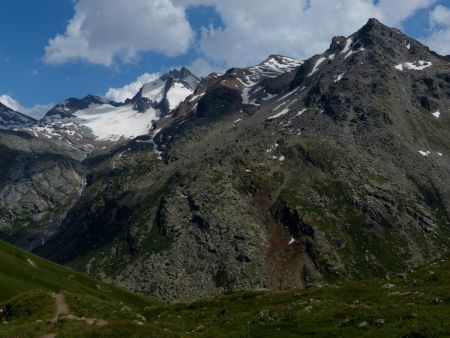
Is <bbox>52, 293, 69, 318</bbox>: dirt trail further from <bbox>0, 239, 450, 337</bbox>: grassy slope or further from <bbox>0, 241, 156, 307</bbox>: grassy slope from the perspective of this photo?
<bbox>0, 241, 156, 307</bbox>: grassy slope

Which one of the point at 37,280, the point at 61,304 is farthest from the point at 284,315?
the point at 37,280

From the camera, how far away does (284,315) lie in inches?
1629

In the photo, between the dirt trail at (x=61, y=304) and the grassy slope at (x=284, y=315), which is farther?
the dirt trail at (x=61, y=304)

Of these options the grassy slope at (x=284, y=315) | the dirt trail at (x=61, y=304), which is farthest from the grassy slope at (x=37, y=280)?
the dirt trail at (x=61, y=304)

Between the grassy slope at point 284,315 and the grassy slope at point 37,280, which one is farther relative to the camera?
the grassy slope at point 37,280

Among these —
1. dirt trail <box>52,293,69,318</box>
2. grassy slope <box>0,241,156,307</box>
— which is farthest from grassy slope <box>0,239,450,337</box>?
grassy slope <box>0,241,156,307</box>

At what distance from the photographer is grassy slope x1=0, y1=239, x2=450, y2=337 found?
1273 inches

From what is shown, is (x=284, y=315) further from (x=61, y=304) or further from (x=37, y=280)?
(x=37, y=280)

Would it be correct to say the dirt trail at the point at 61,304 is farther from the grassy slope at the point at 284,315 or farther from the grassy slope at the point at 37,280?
the grassy slope at the point at 37,280

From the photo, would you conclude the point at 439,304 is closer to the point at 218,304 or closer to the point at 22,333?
the point at 22,333

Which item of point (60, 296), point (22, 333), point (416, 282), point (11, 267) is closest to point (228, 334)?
point (22, 333)

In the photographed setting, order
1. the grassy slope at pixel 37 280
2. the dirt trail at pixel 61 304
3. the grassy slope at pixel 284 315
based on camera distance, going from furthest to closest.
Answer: the grassy slope at pixel 37 280 < the dirt trail at pixel 61 304 < the grassy slope at pixel 284 315

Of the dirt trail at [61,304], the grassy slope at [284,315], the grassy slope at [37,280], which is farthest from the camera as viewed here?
the grassy slope at [37,280]

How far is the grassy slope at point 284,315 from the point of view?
3234 centimetres
